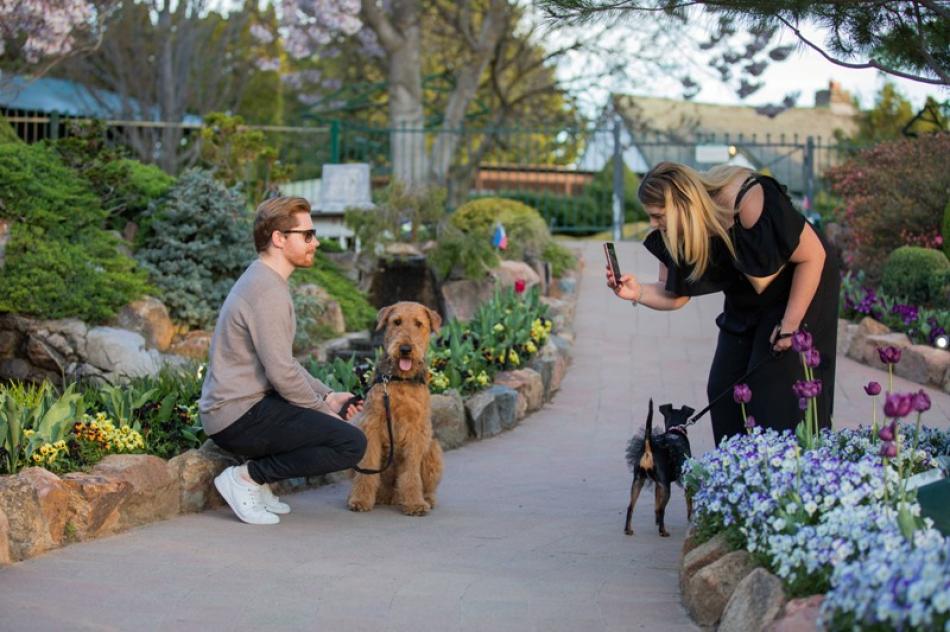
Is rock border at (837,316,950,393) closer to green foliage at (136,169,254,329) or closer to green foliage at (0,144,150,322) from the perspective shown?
green foliage at (136,169,254,329)

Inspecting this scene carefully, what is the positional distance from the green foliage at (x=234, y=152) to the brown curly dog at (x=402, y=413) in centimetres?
748

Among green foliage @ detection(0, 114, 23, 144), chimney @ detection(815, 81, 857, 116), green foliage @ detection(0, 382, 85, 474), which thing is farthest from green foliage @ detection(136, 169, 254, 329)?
chimney @ detection(815, 81, 857, 116)

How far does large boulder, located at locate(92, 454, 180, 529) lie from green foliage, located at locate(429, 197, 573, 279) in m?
7.65

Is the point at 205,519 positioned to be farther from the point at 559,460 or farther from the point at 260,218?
the point at 559,460

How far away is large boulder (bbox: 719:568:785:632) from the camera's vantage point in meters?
3.86

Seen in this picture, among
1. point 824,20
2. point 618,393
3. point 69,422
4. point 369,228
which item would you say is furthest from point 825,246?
point 369,228

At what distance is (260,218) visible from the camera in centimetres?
615

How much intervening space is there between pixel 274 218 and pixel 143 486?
4.86 ft

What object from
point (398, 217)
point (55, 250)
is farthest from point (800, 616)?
point (398, 217)

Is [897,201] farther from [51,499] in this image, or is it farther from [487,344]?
[51,499]

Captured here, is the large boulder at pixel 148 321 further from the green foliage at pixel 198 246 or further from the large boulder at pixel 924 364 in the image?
the large boulder at pixel 924 364

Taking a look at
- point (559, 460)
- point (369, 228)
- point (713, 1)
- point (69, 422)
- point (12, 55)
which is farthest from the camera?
point (12, 55)

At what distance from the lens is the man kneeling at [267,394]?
601cm

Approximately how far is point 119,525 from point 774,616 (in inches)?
130
